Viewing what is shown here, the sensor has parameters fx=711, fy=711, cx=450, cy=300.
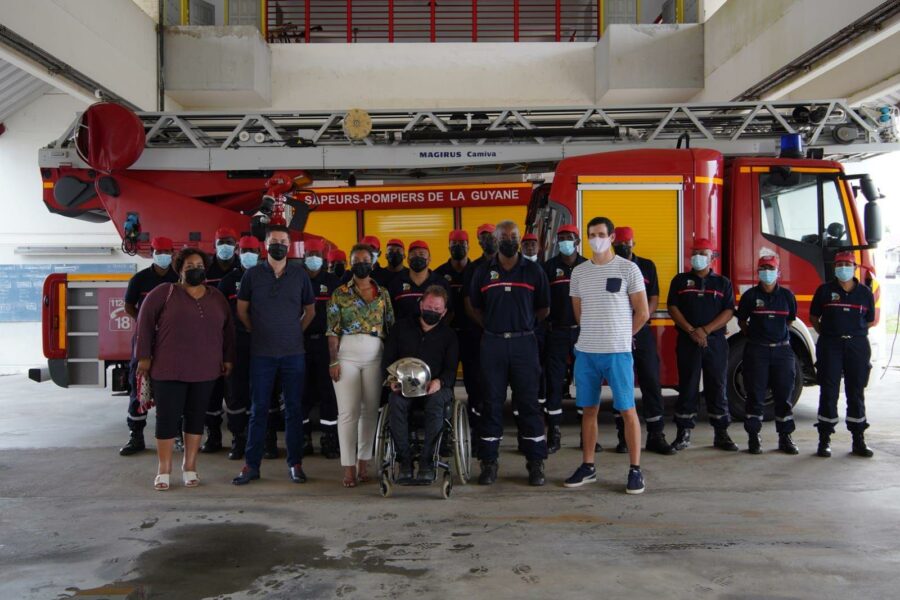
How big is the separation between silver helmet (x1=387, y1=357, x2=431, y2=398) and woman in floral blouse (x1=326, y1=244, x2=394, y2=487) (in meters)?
0.34

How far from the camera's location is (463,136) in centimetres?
752

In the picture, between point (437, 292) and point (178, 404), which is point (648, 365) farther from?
point (178, 404)

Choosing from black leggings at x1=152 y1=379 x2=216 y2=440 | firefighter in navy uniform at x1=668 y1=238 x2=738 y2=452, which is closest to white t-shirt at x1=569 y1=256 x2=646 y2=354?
firefighter in navy uniform at x1=668 y1=238 x2=738 y2=452

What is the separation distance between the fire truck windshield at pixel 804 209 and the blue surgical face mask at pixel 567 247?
2.17 meters

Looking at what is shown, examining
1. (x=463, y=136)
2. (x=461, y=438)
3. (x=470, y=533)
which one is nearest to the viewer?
(x=470, y=533)

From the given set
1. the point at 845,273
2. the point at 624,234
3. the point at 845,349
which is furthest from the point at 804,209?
the point at 624,234

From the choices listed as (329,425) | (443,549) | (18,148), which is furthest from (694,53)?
(18,148)

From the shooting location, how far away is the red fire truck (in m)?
6.77

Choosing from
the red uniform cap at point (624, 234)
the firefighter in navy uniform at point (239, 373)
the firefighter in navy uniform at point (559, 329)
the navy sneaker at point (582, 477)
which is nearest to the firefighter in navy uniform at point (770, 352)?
the red uniform cap at point (624, 234)

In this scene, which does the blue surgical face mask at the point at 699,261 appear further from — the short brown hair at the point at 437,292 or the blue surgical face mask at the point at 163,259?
the blue surgical face mask at the point at 163,259

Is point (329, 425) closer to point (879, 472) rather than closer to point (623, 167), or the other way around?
point (623, 167)

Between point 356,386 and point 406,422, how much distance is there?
0.50 meters

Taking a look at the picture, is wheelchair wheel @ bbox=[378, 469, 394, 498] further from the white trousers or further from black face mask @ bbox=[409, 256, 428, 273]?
black face mask @ bbox=[409, 256, 428, 273]

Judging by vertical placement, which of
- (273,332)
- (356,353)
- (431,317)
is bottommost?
(356,353)
